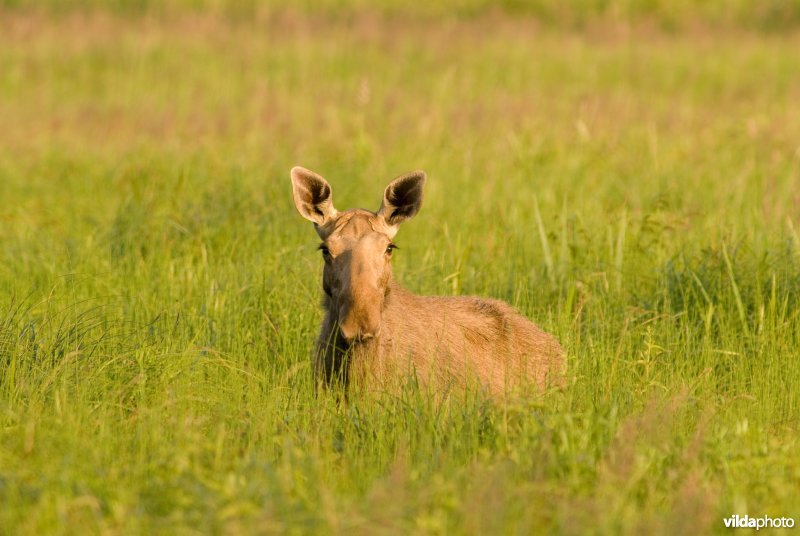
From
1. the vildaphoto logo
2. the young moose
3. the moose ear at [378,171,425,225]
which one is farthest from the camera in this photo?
the moose ear at [378,171,425,225]

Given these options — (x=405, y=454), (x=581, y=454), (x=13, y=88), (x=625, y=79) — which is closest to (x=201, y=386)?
(x=405, y=454)

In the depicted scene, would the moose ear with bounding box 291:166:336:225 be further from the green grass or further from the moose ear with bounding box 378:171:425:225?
the green grass

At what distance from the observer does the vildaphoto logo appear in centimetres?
427

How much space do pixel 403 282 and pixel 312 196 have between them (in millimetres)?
1681

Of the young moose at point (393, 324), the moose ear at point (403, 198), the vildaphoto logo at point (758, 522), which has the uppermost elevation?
the moose ear at point (403, 198)

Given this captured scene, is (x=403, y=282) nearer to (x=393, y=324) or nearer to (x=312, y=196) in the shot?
(x=312, y=196)

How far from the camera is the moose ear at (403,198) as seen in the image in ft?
20.7

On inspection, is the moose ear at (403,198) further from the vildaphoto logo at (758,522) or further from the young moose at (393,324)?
the vildaphoto logo at (758,522)

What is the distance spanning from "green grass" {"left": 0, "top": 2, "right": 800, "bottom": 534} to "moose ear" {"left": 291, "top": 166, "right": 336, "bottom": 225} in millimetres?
788

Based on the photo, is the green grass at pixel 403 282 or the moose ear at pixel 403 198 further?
the moose ear at pixel 403 198

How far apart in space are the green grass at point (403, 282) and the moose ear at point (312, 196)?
788 mm

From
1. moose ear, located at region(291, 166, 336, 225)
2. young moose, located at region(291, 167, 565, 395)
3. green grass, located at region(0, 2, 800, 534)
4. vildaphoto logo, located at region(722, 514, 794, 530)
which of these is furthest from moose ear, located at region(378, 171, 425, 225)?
vildaphoto logo, located at region(722, 514, 794, 530)

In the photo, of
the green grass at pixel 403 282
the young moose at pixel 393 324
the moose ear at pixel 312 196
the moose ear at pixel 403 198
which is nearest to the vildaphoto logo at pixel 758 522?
the green grass at pixel 403 282

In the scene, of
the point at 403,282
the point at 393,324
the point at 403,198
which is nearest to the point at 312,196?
the point at 403,198
